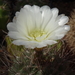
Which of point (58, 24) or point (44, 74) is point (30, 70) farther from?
point (58, 24)

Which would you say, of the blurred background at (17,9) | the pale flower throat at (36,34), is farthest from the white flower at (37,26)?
the blurred background at (17,9)

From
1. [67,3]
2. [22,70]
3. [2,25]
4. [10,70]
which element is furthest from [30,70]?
[67,3]

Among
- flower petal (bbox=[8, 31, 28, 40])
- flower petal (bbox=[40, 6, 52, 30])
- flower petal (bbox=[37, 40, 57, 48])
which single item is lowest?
flower petal (bbox=[37, 40, 57, 48])

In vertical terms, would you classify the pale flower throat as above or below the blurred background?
below

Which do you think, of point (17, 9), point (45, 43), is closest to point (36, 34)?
point (45, 43)

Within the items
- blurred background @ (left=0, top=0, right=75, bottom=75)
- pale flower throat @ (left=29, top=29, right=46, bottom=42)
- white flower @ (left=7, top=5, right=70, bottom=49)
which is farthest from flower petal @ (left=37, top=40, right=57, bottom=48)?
blurred background @ (left=0, top=0, right=75, bottom=75)

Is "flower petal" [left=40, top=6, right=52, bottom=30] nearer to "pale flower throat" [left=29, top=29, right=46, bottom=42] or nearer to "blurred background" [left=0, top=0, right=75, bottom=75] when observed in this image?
"pale flower throat" [left=29, top=29, right=46, bottom=42]

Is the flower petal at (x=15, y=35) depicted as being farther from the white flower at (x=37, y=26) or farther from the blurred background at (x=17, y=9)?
the blurred background at (x=17, y=9)

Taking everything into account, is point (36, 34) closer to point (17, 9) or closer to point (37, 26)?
point (37, 26)
